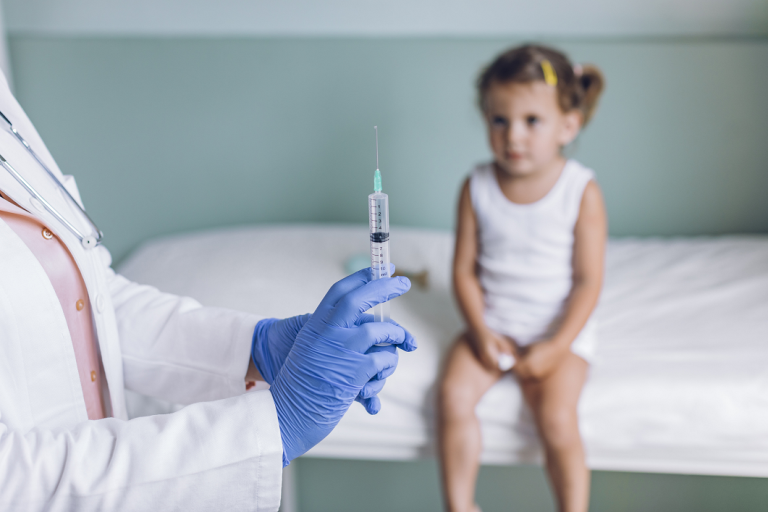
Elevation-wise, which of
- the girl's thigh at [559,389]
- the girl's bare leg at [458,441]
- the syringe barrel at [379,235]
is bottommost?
the girl's bare leg at [458,441]

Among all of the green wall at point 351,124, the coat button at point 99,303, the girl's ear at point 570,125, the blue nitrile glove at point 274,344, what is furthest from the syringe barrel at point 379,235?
the green wall at point 351,124

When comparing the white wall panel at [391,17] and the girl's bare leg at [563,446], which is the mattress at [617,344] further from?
the white wall panel at [391,17]

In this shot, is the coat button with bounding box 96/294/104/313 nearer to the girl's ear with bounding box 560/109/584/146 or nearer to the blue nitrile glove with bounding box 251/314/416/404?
the blue nitrile glove with bounding box 251/314/416/404

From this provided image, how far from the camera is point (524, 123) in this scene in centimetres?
124

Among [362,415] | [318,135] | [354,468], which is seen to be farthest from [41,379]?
[318,135]

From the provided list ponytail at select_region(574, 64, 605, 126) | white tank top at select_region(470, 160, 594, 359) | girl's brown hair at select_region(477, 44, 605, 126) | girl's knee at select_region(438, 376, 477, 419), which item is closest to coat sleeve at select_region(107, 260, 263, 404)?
girl's knee at select_region(438, 376, 477, 419)

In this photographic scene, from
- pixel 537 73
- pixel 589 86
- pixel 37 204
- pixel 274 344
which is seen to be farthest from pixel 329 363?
pixel 589 86

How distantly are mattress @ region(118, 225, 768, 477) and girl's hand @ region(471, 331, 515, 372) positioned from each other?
2.0 inches

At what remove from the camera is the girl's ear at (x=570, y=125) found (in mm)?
1299

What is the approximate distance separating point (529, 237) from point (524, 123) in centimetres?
24

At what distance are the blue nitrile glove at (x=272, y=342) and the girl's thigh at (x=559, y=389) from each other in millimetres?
510

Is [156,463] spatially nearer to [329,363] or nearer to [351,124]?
[329,363]

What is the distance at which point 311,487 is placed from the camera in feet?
4.67

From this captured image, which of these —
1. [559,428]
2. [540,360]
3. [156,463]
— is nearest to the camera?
[156,463]
